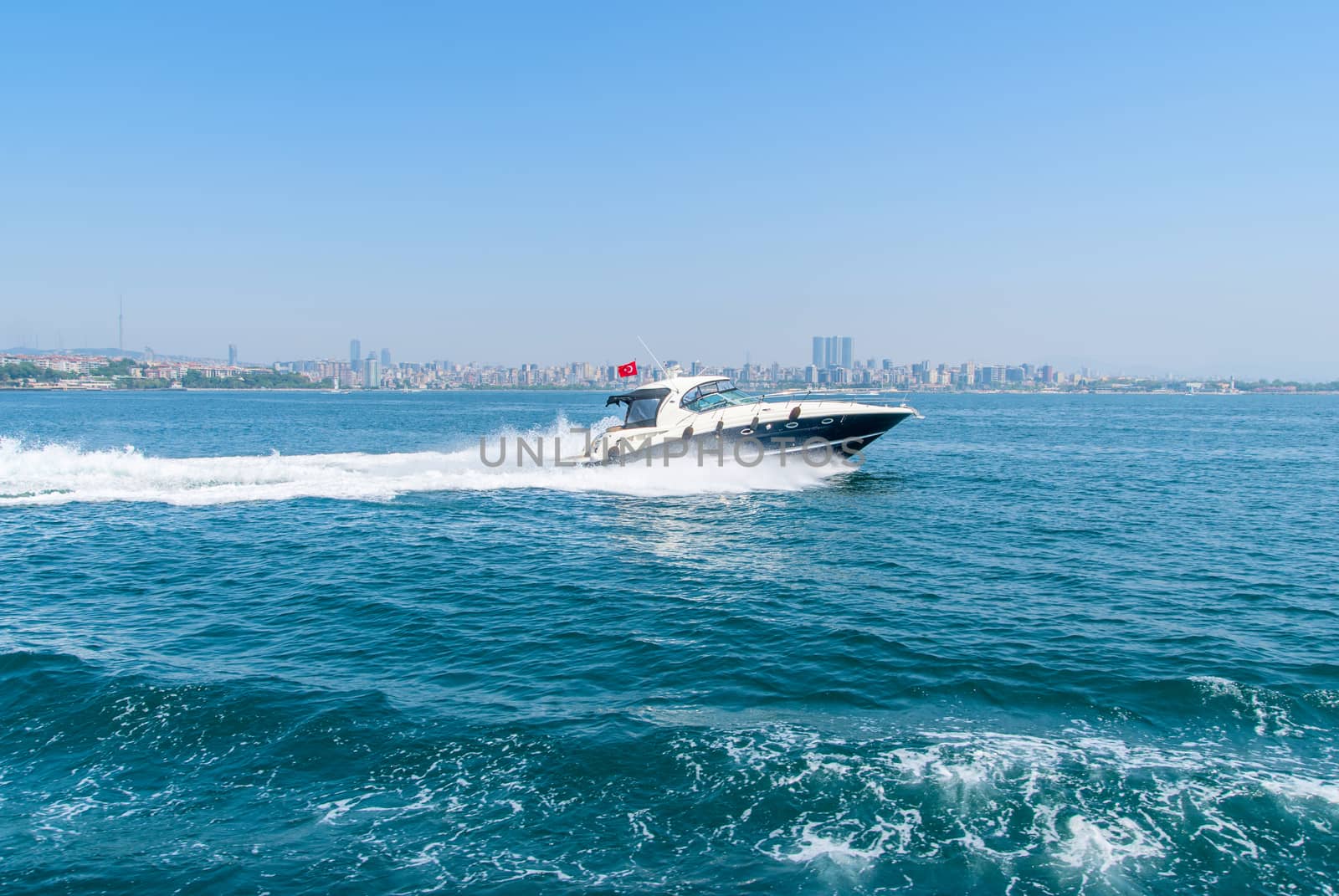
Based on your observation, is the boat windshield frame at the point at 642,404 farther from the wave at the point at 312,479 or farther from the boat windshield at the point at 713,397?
the wave at the point at 312,479

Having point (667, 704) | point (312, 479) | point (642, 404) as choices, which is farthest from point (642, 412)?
point (667, 704)

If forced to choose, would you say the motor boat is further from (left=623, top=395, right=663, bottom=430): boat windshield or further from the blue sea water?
Answer: the blue sea water

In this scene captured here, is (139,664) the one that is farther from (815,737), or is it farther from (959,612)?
(959,612)

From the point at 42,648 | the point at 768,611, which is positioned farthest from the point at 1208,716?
the point at 42,648

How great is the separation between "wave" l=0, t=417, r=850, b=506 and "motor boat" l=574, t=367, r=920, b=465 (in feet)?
2.61

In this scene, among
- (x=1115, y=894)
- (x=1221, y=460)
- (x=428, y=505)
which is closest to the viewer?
(x=1115, y=894)

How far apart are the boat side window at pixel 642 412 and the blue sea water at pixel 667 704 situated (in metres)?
10.1

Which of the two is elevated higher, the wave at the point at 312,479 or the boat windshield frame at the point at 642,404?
the boat windshield frame at the point at 642,404

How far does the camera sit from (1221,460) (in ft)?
164

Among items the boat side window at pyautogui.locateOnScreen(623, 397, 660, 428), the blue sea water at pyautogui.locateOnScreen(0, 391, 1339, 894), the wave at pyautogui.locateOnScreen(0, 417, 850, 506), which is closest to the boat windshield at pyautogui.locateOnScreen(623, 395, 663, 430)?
the boat side window at pyautogui.locateOnScreen(623, 397, 660, 428)

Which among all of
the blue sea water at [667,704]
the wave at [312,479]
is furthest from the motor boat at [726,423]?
the blue sea water at [667,704]

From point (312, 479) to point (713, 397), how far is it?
19.6 meters

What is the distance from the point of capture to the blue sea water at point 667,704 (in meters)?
9.13

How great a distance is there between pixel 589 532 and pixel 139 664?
14.7 m
